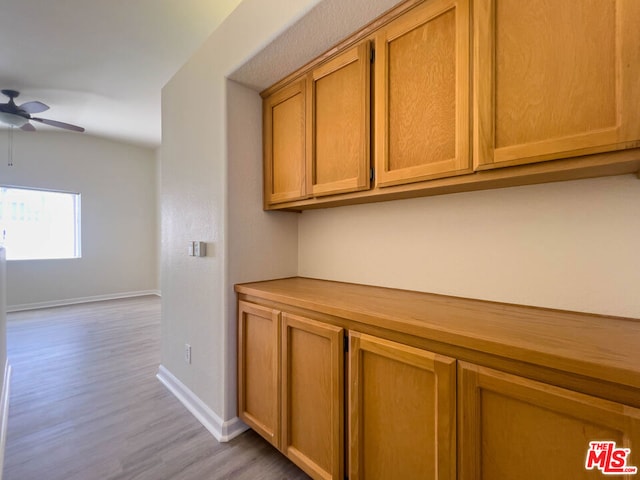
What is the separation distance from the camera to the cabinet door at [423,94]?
3.46 feet

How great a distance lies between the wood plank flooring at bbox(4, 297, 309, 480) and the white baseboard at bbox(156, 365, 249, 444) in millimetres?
37

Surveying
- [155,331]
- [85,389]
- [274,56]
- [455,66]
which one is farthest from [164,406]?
[455,66]

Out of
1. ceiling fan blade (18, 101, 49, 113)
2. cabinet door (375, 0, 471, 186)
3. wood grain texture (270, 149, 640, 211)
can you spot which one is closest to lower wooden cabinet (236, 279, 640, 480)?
wood grain texture (270, 149, 640, 211)

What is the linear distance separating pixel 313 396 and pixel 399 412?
0.45 metres

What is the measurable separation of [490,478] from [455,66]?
4.50ft

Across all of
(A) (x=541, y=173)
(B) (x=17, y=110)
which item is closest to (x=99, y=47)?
(B) (x=17, y=110)

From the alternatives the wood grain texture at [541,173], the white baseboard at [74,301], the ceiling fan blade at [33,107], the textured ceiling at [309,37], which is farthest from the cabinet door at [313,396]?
the white baseboard at [74,301]

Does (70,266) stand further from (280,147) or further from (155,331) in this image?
(280,147)

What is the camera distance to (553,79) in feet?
2.88

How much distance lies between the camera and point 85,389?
7.47 ft

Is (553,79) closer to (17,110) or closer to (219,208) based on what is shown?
(219,208)

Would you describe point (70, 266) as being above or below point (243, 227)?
below

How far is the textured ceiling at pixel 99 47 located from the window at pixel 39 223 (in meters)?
1.74
